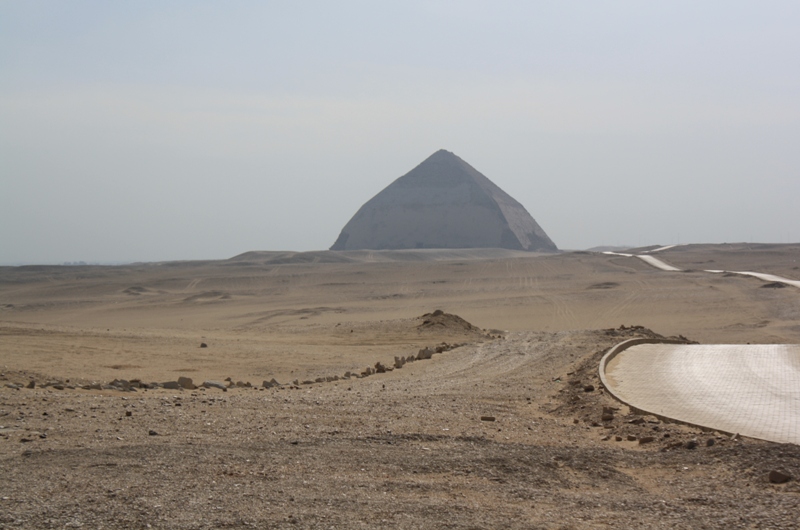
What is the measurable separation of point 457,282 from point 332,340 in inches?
1041

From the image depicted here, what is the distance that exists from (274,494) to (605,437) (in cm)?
Answer: 382

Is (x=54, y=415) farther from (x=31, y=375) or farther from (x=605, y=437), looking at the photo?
(x=605, y=437)

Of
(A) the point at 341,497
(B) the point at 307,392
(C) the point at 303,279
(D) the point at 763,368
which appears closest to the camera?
(A) the point at 341,497

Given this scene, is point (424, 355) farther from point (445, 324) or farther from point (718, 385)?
point (718, 385)

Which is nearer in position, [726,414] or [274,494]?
[274,494]

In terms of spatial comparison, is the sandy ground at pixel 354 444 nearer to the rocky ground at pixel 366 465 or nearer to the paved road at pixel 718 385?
the rocky ground at pixel 366 465

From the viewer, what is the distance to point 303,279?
48.7 m

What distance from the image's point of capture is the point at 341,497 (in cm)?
495

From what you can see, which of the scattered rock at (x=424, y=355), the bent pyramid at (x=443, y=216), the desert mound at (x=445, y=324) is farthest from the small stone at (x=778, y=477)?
the bent pyramid at (x=443, y=216)

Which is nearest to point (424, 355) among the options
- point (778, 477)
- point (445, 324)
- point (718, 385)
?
point (445, 324)

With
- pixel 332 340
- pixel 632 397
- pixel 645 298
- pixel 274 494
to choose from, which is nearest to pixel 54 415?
pixel 274 494

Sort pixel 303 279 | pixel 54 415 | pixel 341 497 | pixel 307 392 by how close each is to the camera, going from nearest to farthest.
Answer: pixel 341 497 < pixel 54 415 < pixel 307 392 < pixel 303 279

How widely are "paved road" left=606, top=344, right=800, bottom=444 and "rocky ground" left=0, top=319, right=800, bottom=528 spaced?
503 millimetres

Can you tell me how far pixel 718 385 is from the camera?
988 cm
